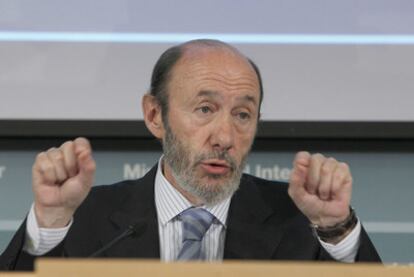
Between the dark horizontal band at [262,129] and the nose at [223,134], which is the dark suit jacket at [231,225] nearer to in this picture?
the nose at [223,134]

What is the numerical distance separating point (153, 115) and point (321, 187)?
55cm

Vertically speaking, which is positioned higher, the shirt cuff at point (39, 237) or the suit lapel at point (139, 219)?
Answer: the shirt cuff at point (39, 237)

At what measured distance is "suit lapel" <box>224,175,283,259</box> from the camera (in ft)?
6.69

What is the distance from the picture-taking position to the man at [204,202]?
72.4 inches

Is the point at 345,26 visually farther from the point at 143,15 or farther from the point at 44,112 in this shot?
the point at 44,112

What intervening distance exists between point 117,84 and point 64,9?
10.0 inches

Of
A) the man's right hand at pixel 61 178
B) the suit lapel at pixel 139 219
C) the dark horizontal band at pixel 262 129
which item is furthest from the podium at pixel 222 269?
the dark horizontal band at pixel 262 129

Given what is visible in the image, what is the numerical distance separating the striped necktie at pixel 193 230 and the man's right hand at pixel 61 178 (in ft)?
0.92

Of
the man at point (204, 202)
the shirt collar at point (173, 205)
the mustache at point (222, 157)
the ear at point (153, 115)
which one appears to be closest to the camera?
the man at point (204, 202)

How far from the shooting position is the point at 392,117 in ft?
8.71

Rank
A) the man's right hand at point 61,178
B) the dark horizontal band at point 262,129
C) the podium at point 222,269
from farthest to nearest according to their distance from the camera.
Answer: the dark horizontal band at point 262,129
the man's right hand at point 61,178
the podium at point 222,269

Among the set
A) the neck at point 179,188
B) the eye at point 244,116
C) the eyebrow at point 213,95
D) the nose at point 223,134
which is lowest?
the neck at point 179,188

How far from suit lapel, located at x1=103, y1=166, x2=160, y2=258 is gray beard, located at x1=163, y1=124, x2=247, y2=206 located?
10 cm

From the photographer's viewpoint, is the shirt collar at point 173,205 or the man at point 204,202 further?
the shirt collar at point 173,205
